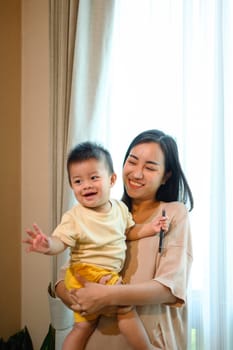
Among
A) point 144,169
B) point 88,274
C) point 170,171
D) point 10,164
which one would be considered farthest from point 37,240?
point 10,164

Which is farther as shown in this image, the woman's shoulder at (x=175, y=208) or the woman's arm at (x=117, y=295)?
the woman's shoulder at (x=175, y=208)

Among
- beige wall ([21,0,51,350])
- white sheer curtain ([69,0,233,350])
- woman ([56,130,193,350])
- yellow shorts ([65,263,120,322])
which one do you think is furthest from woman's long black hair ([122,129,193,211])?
beige wall ([21,0,51,350])

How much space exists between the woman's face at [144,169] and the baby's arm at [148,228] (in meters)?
0.12

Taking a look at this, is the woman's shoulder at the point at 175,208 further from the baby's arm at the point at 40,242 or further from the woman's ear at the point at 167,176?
the baby's arm at the point at 40,242

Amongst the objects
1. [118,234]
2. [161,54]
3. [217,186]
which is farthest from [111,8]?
[118,234]

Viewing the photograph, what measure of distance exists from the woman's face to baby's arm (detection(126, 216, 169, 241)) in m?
0.12

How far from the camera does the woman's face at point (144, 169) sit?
1.28m

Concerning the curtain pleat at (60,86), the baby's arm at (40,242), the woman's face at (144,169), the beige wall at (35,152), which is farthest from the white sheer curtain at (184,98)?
the baby's arm at (40,242)

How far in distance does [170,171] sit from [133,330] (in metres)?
0.57

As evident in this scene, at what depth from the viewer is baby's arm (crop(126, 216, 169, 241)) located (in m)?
1.20

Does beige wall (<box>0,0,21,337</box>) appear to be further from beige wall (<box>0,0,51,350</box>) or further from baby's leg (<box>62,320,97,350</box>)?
baby's leg (<box>62,320,97,350</box>)

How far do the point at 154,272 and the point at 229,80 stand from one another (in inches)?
34.3

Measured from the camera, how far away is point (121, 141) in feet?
5.87

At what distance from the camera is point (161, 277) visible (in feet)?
3.73
